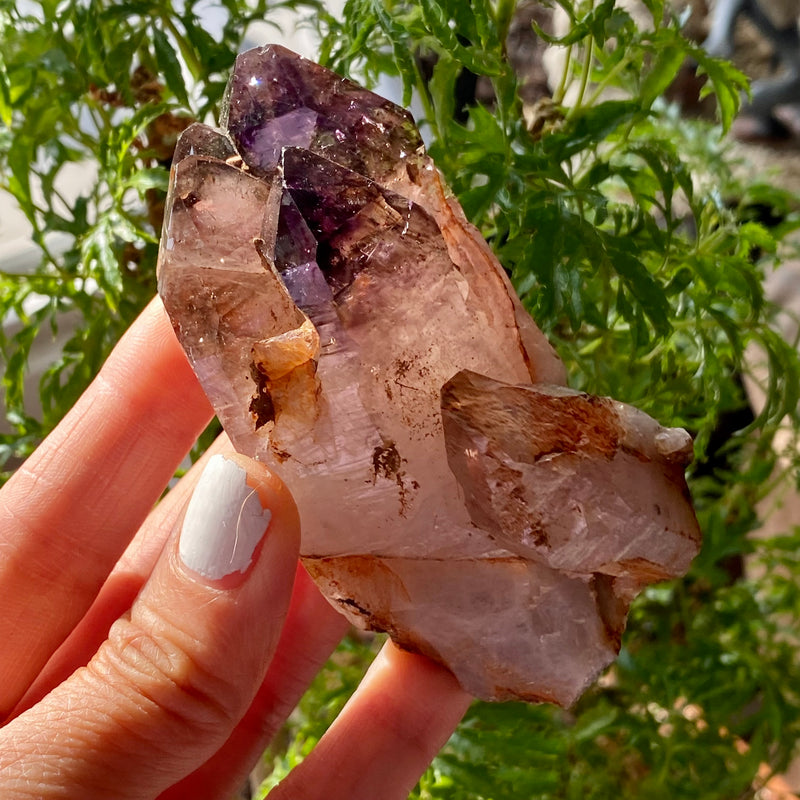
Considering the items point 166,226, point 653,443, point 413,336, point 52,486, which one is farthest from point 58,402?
point 653,443

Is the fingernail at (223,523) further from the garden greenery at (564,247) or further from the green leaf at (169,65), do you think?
the green leaf at (169,65)

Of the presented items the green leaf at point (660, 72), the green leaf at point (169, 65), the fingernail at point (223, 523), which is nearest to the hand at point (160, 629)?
the fingernail at point (223, 523)

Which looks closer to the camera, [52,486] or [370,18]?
[370,18]

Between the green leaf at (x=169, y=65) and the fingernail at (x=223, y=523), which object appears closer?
the fingernail at (x=223, y=523)

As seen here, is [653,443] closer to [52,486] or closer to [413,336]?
[413,336]

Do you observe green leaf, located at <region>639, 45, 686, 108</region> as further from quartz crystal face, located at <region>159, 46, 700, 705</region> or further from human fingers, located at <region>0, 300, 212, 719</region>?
human fingers, located at <region>0, 300, 212, 719</region>

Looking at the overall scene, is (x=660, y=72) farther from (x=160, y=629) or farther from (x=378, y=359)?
(x=160, y=629)

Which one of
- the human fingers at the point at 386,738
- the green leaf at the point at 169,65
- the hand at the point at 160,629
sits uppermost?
the green leaf at the point at 169,65
